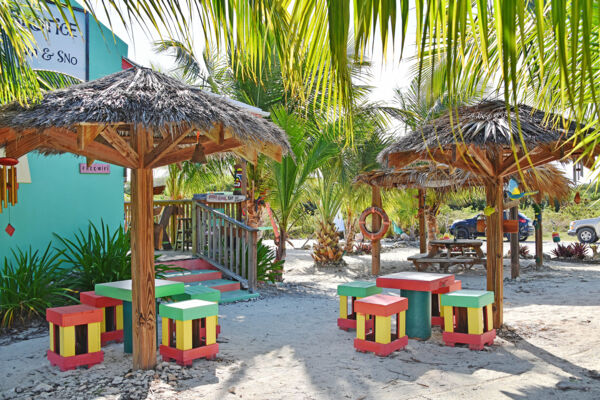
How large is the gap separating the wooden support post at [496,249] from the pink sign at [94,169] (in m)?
6.74

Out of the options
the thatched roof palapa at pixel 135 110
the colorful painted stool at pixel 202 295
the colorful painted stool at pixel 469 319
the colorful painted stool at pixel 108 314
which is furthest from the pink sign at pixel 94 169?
the colorful painted stool at pixel 469 319

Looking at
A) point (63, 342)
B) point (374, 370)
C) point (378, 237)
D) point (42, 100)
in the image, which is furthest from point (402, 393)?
point (378, 237)

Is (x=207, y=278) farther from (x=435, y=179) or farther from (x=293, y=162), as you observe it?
(x=435, y=179)

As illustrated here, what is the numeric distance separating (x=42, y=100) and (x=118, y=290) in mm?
2031

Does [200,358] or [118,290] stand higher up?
[118,290]

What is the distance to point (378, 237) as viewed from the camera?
39.8 ft

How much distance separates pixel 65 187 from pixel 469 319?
7.03 metres

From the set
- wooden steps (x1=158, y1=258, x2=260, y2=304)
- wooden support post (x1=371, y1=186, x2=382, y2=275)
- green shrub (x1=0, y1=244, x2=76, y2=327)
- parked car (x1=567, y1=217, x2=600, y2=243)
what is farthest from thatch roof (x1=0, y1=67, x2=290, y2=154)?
parked car (x1=567, y1=217, x2=600, y2=243)

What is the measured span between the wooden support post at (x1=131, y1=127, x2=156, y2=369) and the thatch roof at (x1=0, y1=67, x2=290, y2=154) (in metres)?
0.48

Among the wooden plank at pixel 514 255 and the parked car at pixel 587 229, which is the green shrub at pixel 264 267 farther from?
the parked car at pixel 587 229

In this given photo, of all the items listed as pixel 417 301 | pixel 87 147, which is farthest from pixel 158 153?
pixel 417 301

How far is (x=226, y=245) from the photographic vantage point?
9.38m

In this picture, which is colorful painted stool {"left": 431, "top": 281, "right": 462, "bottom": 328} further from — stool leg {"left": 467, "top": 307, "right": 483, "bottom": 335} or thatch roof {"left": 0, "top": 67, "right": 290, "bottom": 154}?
thatch roof {"left": 0, "top": 67, "right": 290, "bottom": 154}

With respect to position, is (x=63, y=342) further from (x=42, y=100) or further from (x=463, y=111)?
(x=463, y=111)
